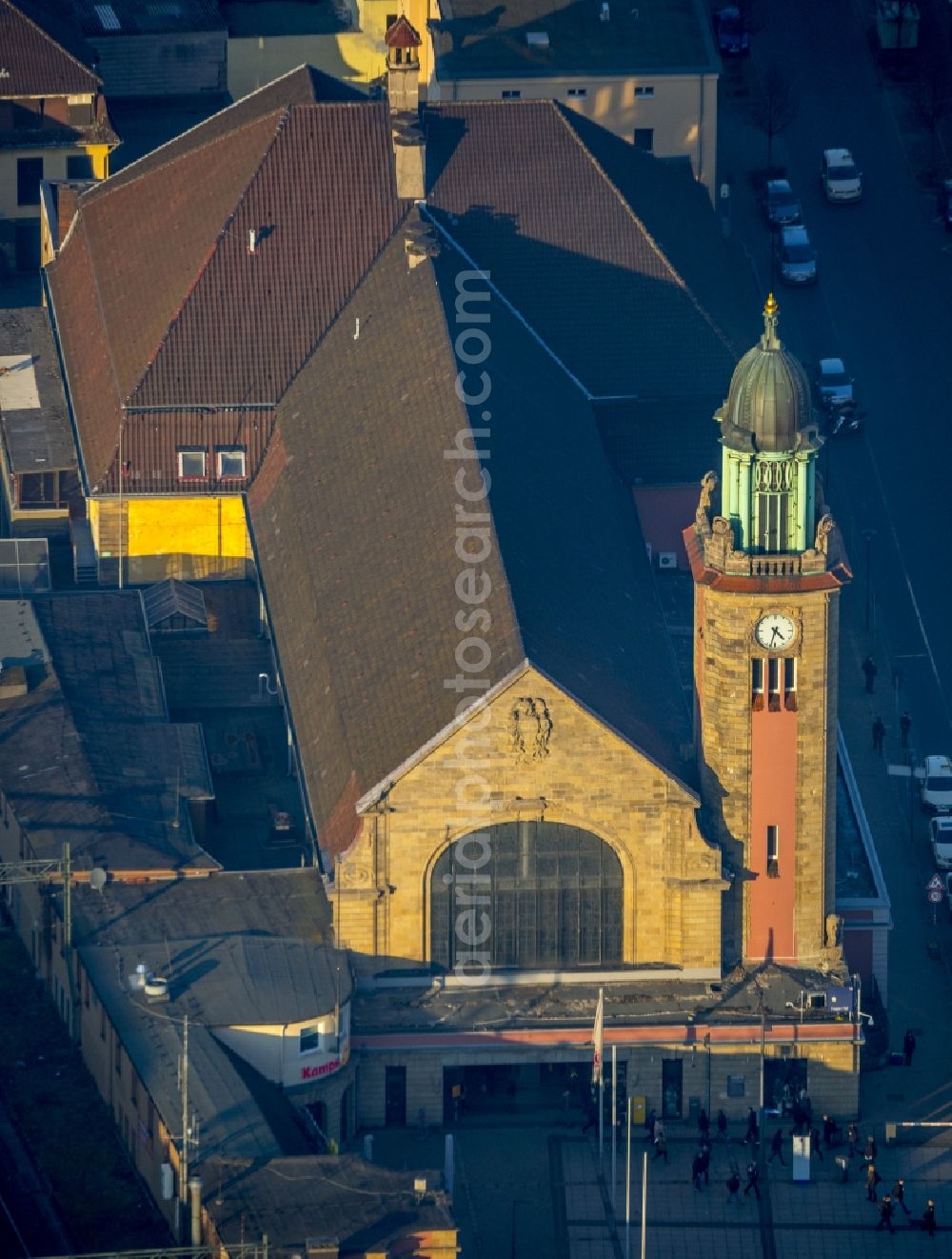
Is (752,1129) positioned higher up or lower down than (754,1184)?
higher up

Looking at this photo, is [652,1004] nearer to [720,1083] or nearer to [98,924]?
[720,1083]

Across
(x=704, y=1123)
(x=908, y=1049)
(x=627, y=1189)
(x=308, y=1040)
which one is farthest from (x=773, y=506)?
(x=308, y=1040)

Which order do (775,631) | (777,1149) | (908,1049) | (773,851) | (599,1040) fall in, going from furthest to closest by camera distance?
(908,1049) → (773,851) → (777,1149) → (775,631) → (599,1040)

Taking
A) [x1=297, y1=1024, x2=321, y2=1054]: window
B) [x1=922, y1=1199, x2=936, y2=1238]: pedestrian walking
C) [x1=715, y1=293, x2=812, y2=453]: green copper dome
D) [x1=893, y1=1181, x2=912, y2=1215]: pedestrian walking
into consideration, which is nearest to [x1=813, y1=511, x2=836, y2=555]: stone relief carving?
[x1=715, y1=293, x2=812, y2=453]: green copper dome

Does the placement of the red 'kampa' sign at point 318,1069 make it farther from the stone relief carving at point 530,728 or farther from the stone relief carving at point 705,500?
the stone relief carving at point 705,500

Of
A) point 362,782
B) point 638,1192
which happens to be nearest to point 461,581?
point 362,782

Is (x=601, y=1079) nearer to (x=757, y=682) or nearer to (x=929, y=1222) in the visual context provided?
(x=929, y=1222)

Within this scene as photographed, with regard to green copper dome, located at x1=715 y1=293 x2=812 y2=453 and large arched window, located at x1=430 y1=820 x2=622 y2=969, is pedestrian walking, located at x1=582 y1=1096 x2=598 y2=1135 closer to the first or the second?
large arched window, located at x1=430 y1=820 x2=622 y2=969
